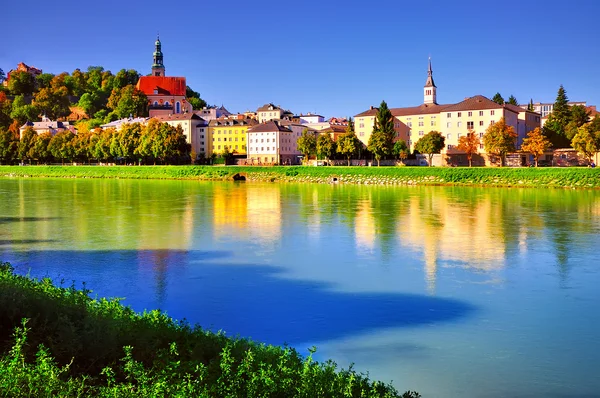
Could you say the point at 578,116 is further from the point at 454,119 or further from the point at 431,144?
the point at 431,144

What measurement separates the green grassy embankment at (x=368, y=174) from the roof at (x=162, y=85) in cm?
5107

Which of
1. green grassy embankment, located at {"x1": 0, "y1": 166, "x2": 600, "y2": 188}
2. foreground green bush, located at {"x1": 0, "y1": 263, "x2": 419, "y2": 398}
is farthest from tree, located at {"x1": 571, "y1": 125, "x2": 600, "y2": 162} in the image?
foreground green bush, located at {"x1": 0, "y1": 263, "x2": 419, "y2": 398}

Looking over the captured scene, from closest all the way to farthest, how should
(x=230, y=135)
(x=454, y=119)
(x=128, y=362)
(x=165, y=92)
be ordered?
(x=128, y=362)
(x=454, y=119)
(x=230, y=135)
(x=165, y=92)

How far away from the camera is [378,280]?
608 inches

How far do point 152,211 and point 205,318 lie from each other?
2168 centimetres

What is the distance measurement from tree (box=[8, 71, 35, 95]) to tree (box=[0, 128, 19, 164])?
4433cm

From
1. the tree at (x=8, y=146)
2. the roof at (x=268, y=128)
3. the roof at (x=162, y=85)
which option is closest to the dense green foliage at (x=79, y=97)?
the roof at (x=162, y=85)

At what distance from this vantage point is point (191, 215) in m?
30.7

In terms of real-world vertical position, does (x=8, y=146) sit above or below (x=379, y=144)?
above

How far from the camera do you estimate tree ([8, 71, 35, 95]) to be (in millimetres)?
152250

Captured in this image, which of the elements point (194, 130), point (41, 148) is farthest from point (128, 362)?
point (194, 130)

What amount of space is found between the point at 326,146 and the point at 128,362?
79222 millimetres

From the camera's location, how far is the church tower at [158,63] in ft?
477

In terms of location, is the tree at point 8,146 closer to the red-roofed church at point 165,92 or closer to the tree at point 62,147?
the tree at point 62,147
